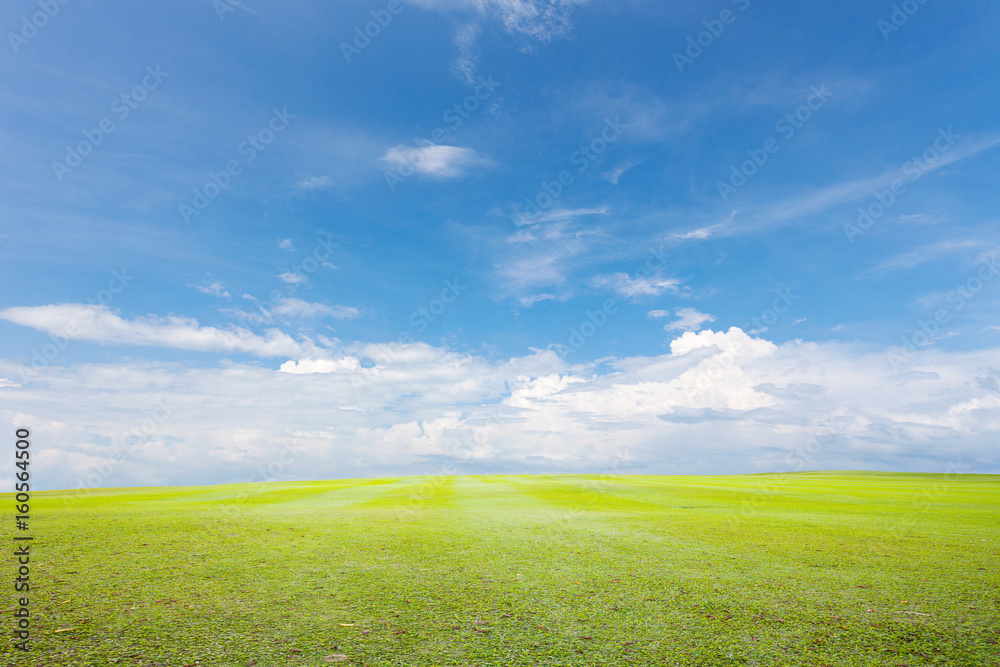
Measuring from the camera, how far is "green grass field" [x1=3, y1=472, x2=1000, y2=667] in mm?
6027

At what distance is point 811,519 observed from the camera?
1883 centimetres

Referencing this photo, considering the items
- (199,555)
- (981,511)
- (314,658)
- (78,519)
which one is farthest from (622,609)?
(981,511)

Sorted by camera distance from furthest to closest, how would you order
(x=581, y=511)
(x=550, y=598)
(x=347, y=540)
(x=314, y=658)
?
(x=581, y=511)
(x=347, y=540)
(x=550, y=598)
(x=314, y=658)

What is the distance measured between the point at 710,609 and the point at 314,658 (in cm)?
566

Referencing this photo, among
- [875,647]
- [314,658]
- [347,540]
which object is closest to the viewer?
[314,658]

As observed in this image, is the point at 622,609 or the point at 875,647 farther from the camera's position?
the point at 622,609

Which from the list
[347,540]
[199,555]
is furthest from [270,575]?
[347,540]

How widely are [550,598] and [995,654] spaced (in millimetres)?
5602

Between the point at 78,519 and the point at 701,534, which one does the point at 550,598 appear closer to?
the point at 701,534

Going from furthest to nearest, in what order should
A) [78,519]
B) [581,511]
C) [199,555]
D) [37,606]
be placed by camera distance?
[581,511]
[78,519]
[199,555]
[37,606]

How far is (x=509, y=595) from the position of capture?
27.1 ft

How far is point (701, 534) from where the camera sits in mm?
14758

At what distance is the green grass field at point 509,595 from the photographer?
237 inches

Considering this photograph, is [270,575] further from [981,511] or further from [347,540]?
[981,511]
